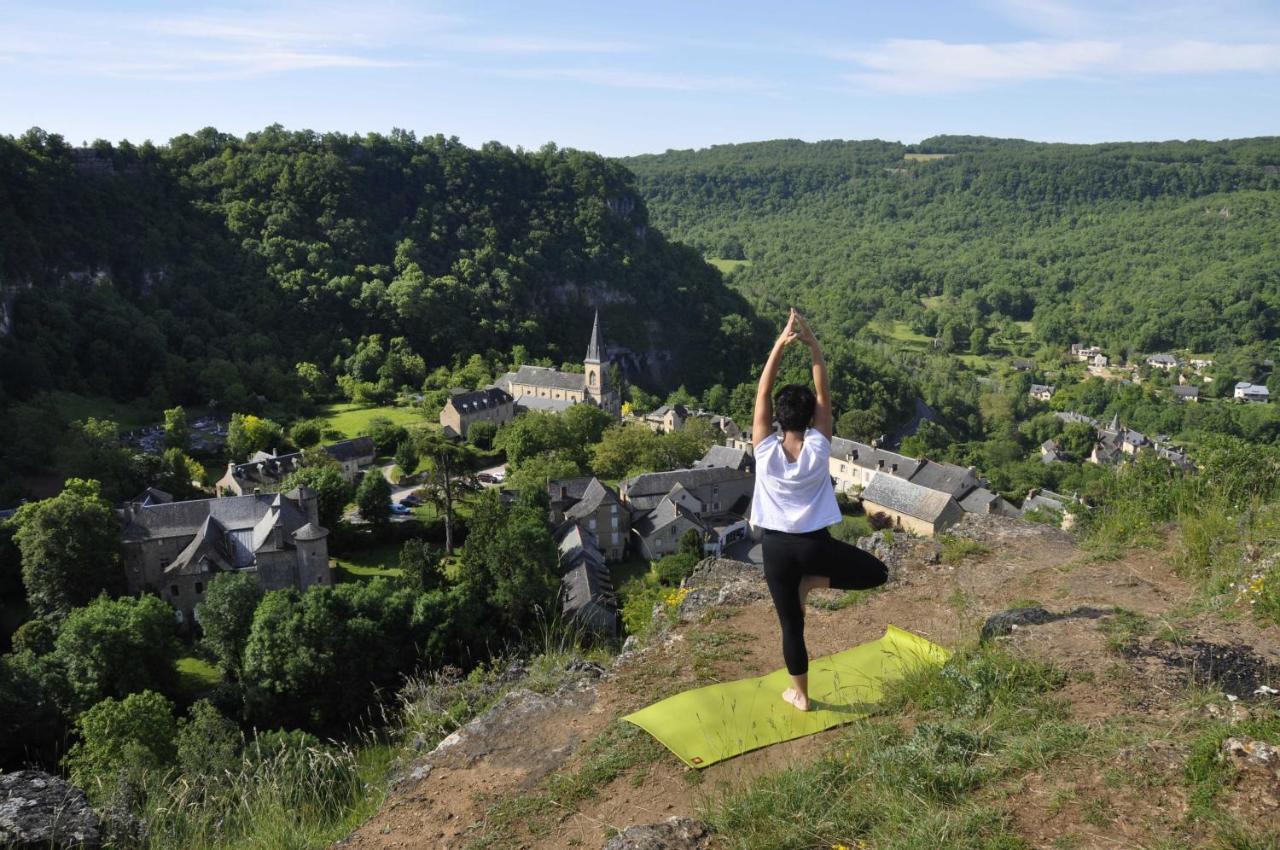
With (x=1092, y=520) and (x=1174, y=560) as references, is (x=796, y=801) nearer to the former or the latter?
(x=1174, y=560)

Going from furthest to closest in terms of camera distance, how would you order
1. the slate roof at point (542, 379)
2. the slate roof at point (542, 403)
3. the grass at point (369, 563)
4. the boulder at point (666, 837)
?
the slate roof at point (542, 379), the slate roof at point (542, 403), the grass at point (369, 563), the boulder at point (666, 837)

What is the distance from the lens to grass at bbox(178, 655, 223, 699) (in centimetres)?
2094

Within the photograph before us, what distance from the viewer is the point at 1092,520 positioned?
941cm

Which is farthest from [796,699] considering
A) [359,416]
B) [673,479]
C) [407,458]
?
[359,416]

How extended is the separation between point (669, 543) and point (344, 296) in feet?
144

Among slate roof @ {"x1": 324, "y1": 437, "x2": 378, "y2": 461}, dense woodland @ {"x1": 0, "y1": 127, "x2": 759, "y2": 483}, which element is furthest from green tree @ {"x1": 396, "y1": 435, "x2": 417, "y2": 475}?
dense woodland @ {"x1": 0, "y1": 127, "x2": 759, "y2": 483}

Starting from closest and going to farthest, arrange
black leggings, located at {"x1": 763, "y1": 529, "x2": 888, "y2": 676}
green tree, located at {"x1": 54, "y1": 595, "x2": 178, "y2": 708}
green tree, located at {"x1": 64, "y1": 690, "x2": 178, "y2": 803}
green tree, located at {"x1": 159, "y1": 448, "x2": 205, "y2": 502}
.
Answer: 1. black leggings, located at {"x1": 763, "y1": 529, "x2": 888, "y2": 676}
2. green tree, located at {"x1": 64, "y1": 690, "x2": 178, "y2": 803}
3. green tree, located at {"x1": 54, "y1": 595, "x2": 178, "y2": 708}
4. green tree, located at {"x1": 159, "y1": 448, "x2": 205, "y2": 502}

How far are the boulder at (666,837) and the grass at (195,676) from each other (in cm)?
2005

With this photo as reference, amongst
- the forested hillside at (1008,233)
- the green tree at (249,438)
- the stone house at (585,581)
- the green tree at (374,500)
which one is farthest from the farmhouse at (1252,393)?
the green tree at (249,438)

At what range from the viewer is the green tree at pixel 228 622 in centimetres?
2111

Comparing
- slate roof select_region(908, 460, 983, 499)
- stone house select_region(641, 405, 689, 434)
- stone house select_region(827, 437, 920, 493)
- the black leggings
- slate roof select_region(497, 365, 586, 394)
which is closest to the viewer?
the black leggings

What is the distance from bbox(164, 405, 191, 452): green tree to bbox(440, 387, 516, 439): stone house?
12872 millimetres

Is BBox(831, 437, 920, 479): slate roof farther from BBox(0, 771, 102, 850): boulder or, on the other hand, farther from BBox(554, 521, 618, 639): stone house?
BBox(0, 771, 102, 850): boulder

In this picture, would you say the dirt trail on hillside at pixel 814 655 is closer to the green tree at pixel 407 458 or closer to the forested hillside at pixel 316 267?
the green tree at pixel 407 458
